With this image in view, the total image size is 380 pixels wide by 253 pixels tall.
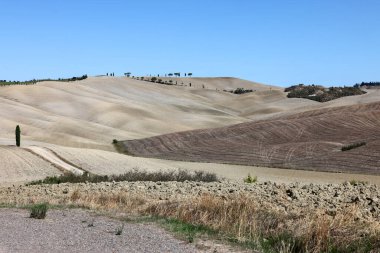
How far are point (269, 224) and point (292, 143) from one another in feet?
179

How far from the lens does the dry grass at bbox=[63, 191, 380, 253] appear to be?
42.3 ft

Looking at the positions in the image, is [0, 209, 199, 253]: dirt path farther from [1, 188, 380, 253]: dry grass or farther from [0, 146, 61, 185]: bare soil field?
[0, 146, 61, 185]: bare soil field

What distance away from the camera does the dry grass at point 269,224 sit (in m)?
12.9

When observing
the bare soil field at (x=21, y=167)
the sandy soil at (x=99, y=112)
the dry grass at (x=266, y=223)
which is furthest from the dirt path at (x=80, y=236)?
the sandy soil at (x=99, y=112)

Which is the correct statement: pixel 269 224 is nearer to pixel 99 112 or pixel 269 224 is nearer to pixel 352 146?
pixel 352 146

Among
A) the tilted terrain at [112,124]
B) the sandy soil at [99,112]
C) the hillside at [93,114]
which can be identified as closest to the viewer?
the tilted terrain at [112,124]

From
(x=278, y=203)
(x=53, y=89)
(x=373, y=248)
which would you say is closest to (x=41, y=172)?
(x=278, y=203)

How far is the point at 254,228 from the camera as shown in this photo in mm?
14906

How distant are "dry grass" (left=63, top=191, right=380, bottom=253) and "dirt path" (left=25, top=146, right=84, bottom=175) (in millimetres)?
33043

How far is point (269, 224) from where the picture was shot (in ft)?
51.0

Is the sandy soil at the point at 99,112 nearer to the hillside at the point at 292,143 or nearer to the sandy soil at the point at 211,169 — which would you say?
the hillside at the point at 292,143

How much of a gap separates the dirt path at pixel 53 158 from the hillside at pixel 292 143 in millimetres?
14269

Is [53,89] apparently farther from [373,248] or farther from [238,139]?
[373,248]

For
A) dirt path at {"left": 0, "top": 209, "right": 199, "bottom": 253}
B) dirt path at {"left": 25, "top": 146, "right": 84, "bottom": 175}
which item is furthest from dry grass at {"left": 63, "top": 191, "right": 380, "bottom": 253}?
dirt path at {"left": 25, "top": 146, "right": 84, "bottom": 175}
